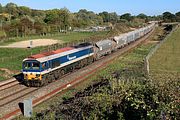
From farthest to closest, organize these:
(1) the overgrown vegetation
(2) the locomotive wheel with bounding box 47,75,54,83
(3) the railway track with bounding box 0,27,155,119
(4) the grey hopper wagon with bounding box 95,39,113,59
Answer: (4) the grey hopper wagon with bounding box 95,39,113,59, (2) the locomotive wheel with bounding box 47,75,54,83, (3) the railway track with bounding box 0,27,155,119, (1) the overgrown vegetation

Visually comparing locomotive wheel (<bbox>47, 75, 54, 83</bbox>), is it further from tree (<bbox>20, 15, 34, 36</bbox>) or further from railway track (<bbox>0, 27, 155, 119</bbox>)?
tree (<bbox>20, 15, 34, 36</bbox>)

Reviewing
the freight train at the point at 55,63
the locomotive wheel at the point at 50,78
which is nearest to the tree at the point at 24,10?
the freight train at the point at 55,63

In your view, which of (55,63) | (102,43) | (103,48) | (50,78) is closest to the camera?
(50,78)

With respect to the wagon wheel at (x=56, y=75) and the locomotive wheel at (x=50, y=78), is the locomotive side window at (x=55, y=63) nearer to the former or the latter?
the wagon wheel at (x=56, y=75)

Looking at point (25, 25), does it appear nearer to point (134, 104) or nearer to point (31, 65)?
point (31, 65)

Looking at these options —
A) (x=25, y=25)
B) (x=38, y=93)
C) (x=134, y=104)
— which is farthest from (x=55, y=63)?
(x=25, y=25)

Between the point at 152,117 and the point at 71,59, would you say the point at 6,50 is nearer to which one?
the point at 71,59

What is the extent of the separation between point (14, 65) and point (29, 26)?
2748 inches

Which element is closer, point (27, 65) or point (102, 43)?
point (27, 65)

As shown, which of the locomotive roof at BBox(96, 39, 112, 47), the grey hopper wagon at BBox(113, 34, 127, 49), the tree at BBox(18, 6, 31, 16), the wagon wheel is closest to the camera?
the wagon wheel

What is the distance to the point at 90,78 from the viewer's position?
3319 cm

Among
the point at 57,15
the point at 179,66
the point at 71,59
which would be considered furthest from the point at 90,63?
the point at 57,15

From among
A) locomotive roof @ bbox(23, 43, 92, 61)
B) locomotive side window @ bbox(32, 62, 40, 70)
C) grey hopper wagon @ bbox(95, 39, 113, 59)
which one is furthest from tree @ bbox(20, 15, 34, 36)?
locomotive side window @ bbox(32, 62, 40, 70)

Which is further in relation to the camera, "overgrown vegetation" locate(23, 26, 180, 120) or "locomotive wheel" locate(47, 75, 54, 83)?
"locomotive wheel" locate(47, 75, 54, 83)
